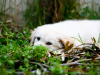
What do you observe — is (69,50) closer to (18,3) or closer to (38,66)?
(38,66)

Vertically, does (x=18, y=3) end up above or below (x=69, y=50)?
above

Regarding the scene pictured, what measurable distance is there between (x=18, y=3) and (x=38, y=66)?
367cm

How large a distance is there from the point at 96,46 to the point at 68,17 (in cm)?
306

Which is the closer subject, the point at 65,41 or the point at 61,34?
the point at 65,41

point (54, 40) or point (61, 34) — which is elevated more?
point (61, 34)

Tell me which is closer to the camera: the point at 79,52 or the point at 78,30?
the point at 79,52

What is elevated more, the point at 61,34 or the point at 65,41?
the point at 61,34

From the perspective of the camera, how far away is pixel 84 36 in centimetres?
298

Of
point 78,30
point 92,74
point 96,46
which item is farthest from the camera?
point 78,30

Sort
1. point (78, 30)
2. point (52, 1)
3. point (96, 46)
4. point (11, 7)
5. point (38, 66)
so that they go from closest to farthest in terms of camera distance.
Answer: point (38, 66) → point (96, 46) → point (78, 30) → point (11, 7) → point (52, 1)

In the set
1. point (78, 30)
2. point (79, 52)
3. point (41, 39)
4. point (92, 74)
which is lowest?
point (92, 74)

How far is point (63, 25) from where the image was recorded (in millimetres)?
3061

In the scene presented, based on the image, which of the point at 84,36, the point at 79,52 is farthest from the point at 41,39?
the point at 84,36

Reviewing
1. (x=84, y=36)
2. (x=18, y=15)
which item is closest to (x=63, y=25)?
(x=84, y=36)
